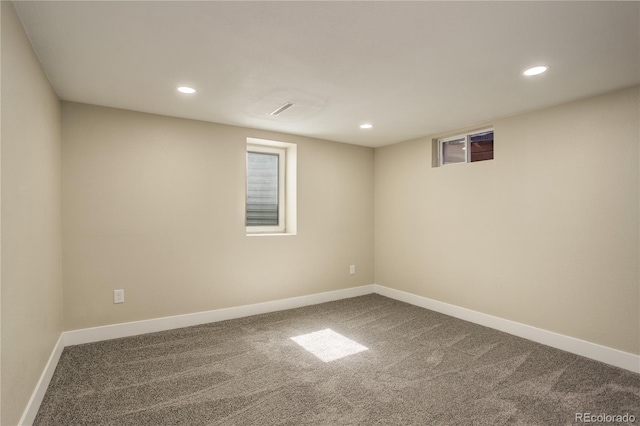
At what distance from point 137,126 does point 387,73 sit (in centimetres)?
251

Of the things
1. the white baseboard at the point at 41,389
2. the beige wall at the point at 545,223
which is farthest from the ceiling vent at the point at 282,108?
the white baseboard at the point at 41,389

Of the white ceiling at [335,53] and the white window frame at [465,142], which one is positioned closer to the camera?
the white ceiling at [335,53]

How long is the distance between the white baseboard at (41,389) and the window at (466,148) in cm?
435

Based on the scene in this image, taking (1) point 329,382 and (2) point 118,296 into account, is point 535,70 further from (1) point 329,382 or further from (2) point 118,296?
(2) point 118,296

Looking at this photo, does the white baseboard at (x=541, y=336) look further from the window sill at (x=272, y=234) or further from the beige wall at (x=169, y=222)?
the window sill at (x=272, y=234)

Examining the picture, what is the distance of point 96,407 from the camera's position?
82.4 inches

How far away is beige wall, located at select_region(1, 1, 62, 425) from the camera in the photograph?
1588 millimetres

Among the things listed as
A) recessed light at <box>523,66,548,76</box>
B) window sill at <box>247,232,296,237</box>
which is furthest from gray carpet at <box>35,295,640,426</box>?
recessed light at <box>523,66,548,76</box>

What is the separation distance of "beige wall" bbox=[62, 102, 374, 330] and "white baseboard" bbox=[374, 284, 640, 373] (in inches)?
57.7

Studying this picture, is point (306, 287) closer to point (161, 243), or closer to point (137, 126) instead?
point (161, 243)

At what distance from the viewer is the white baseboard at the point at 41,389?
72.9 inches

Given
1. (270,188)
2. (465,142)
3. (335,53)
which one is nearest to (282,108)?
(335,53)

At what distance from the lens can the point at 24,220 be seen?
1874mm

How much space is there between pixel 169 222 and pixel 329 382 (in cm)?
229
